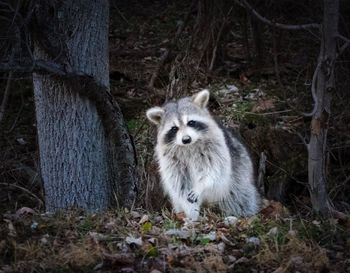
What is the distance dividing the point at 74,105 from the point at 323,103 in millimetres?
2384

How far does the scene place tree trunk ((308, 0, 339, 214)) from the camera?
15.0 feet

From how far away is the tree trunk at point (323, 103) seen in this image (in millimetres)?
4559

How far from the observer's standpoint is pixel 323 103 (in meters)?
4.70

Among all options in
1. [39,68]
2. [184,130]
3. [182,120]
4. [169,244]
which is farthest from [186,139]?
[169,244]

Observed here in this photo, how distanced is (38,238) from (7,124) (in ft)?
18.7

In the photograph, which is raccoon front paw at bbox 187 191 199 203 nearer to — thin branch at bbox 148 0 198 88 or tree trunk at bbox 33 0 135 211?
tree trunk at bbox 33 0 135 211

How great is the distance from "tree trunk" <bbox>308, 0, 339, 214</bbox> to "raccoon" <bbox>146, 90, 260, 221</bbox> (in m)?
1.09

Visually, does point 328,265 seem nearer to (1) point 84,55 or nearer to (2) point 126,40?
(1) point 84,55

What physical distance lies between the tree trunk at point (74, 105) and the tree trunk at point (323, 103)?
2075mm

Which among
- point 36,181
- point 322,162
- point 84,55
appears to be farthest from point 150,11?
point 322,162

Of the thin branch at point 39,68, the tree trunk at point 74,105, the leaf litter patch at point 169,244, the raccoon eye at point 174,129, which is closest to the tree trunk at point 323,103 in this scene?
the leaf litter patch at point 169,244

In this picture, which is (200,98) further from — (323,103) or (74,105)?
(323,103)

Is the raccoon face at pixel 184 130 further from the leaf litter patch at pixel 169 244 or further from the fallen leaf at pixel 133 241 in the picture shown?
the fallen leaf at pixel 133 241

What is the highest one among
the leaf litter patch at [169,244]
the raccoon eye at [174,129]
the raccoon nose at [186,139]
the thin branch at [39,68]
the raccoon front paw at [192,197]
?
the thin branch at [39,68]
